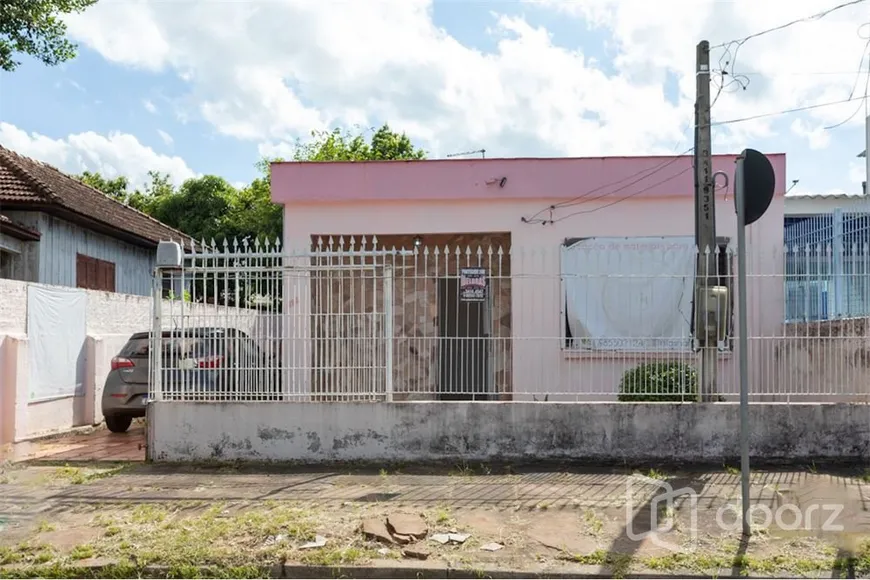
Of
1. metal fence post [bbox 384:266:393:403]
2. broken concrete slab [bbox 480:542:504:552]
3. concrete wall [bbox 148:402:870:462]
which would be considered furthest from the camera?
metal fence post [bbox 384:266:393:403]

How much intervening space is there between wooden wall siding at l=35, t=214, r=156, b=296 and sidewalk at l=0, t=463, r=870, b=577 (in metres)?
7.15

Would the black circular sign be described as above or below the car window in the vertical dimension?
above

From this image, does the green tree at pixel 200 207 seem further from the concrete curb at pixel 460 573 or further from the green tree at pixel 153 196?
the concrete curb at pixel 460 573

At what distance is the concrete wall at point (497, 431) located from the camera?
7.04 meters

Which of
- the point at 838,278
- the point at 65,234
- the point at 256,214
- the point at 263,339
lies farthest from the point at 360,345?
the point at 256,214

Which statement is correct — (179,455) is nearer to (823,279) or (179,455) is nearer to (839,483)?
(839,483)

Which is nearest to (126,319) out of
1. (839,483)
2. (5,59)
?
(5,59)

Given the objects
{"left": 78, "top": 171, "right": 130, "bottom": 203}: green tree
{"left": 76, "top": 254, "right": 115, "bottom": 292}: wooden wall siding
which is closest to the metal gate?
{"left": 76, "top": 254, "right": 115, "bottom": 292}: wooden wall siding

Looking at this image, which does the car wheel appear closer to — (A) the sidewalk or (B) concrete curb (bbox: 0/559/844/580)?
(A) the sidewalk

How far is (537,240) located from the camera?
1016 centimetres

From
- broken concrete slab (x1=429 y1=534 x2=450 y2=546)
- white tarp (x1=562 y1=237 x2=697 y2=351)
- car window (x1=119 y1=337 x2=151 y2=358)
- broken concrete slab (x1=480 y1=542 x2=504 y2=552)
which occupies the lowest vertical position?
broken concrete slab (x1=480 y1=542 x2=504 y2=552)

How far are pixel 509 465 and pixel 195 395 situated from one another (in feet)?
11.1

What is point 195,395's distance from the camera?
24.3 ft

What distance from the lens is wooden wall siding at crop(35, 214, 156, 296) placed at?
1298cm
